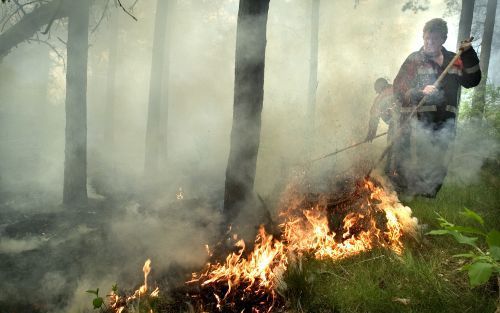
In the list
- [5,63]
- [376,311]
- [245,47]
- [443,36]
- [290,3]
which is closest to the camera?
[376,311]

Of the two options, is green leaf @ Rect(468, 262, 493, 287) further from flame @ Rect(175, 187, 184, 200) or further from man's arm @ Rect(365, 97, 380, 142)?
flame @ Rect(175, 187, 184, 200)

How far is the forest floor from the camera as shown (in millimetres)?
3145

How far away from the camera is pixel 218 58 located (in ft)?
57.5

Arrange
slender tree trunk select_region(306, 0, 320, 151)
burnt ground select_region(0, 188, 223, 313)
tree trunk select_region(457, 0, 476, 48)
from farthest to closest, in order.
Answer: slender tree trunk select_region(306, 0, 320, 151) → tree trunk select_region(457, 0, 476, 48) → burnt ground select_region(0, 188, 223, 313)

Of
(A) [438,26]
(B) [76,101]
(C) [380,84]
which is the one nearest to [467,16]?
(C) [380,84]

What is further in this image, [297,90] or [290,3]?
[290,3]

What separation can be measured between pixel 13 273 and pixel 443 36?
7390 millimetres

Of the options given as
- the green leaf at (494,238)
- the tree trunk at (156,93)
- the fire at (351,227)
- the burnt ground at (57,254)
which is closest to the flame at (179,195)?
the burnt ground at (57,254)

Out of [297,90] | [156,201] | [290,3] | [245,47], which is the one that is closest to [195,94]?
[297,90]

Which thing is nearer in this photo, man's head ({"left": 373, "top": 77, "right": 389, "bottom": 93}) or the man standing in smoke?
the man standing in smoke

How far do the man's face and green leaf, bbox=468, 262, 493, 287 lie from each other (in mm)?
4971

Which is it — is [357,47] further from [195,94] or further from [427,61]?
[427,61]

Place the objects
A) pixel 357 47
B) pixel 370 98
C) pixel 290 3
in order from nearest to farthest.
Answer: pixel 370 98
pixel 357 47
pixel 290 3

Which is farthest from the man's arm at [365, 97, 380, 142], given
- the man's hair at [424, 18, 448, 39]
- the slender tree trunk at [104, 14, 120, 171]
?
the slender tree trunk at [104, 14, 120, 171]
